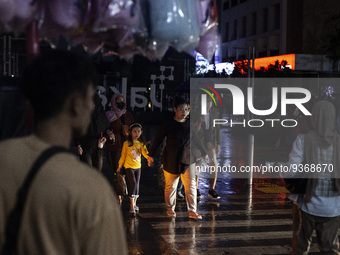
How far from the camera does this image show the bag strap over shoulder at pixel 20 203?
77.1 inches

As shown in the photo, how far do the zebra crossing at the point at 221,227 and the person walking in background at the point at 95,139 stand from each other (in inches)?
47.9

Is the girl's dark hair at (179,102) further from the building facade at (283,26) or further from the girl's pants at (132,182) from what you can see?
the building facade at (283,26)

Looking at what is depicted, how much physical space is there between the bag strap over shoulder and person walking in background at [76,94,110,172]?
24.1 feet

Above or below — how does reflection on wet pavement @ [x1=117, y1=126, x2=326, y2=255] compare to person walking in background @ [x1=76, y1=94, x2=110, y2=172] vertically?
below

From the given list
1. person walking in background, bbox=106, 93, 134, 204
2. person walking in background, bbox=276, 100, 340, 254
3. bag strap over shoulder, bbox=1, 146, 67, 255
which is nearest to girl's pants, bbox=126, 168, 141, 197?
person walking in background, bbox=106, 93, 134, 204

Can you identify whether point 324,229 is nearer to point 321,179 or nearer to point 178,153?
point 321,179

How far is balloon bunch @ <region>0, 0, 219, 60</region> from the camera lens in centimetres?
272

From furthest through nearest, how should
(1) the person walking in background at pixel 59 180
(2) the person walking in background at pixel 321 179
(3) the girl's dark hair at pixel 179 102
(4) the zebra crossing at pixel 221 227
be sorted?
(3) the girl's dark hair at pixel 179 102
(4) the zebra crossing at pixel 221 227
(2) the person walking in background at pixel 321 179
(1) the person walking in background at pixel 59 180

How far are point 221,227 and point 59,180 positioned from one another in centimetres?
665

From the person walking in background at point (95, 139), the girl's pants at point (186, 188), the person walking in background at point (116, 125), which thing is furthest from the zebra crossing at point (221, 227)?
the person walking in background at point (95, 139)

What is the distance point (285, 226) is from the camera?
849 centimetres

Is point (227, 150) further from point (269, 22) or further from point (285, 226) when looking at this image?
point (269, 22)

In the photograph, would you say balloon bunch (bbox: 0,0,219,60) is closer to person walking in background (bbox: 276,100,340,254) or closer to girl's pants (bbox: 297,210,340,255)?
person walking in background (bbox: 276,100,340,254)

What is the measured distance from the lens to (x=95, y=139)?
9.82m
